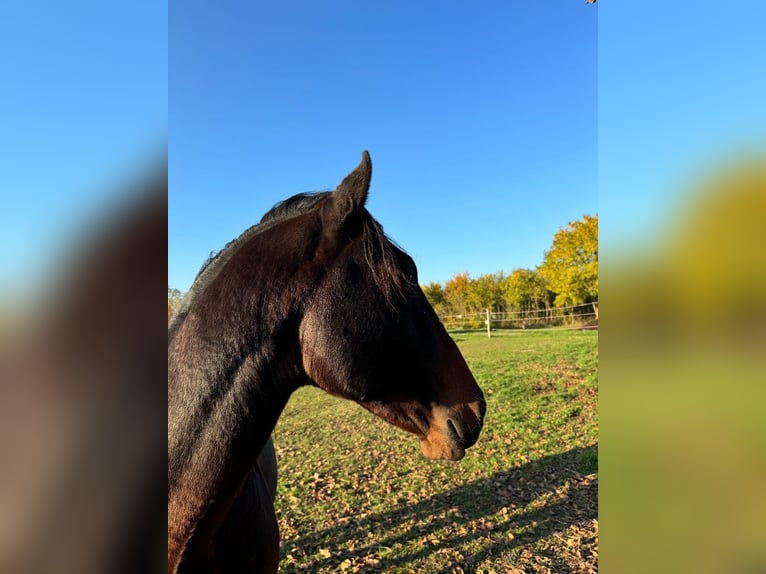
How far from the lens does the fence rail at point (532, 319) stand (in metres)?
25.4

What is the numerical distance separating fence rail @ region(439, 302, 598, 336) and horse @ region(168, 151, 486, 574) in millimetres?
23775

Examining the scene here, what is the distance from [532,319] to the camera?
29672 millimetres

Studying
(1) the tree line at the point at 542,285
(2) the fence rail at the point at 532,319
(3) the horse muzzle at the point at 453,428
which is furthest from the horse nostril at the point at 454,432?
(2) the fence rail at the point at 532,319

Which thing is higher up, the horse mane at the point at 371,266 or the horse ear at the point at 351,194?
the horse ear at the point at 351,194

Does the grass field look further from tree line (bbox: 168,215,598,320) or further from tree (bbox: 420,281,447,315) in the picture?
tree (bbox: 420,281,447,315)

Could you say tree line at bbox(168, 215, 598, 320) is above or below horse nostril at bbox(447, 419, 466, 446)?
above

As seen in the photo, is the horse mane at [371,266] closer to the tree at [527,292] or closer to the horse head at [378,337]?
the horse head at [378,337]

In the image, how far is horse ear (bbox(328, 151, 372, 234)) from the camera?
1.61 meters

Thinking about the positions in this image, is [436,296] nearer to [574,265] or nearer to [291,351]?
[574,265]

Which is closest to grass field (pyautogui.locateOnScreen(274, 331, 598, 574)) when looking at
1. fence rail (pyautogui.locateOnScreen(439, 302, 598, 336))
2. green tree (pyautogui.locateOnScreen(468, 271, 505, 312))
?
fence rail (pyautogui.locateOnScreen(439, 302, 598, 336))

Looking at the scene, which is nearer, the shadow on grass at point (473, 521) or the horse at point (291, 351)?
the horse at point (291, 351)

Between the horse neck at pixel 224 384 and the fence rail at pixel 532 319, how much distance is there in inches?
950
